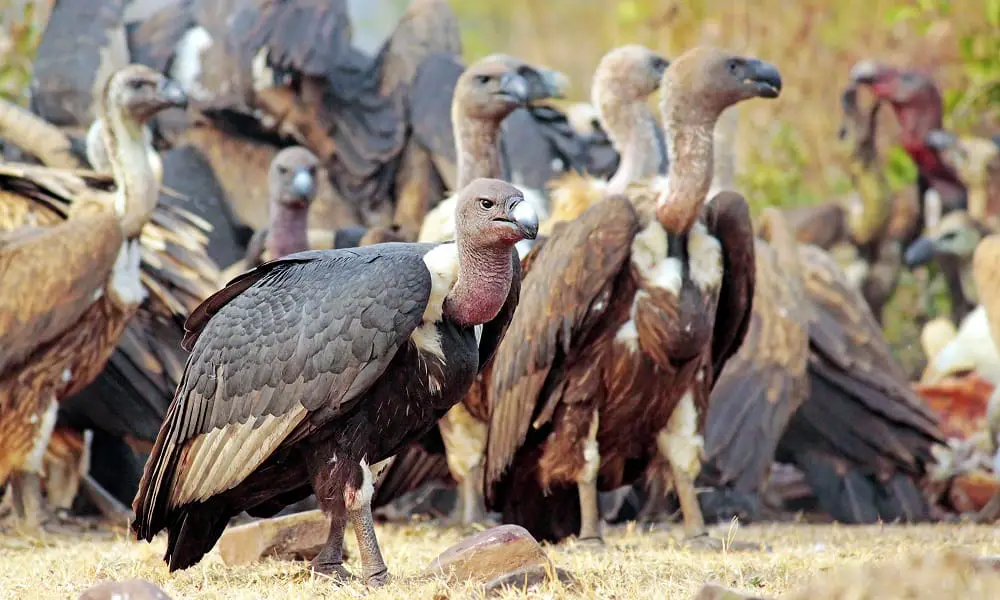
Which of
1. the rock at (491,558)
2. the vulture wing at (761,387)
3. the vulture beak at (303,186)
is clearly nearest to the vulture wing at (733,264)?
the vulture wing at (761,387)

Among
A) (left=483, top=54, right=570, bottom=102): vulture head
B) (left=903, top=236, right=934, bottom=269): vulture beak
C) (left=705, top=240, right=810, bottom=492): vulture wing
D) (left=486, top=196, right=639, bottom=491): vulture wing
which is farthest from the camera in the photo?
(left=903, top=236, right=934, bottom=269): vulture beak

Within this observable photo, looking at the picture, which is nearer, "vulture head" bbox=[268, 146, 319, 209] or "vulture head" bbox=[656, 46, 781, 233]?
"vulture head" bbox=[656, 46, 781, 233]

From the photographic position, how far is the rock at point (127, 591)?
11.5ft

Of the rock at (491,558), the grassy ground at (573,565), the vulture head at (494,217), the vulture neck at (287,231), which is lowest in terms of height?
the grassy ground at (573,565)

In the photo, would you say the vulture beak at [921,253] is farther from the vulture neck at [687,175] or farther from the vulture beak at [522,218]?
the vulture beak at [522,218]

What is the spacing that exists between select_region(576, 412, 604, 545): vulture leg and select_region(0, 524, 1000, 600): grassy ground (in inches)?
3.5

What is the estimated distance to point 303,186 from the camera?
291 inches

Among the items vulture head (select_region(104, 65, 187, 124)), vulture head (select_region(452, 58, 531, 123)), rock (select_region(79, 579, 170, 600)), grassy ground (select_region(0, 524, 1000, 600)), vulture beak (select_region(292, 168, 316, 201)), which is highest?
vulture head (select_region(452, 58, 531, 123))

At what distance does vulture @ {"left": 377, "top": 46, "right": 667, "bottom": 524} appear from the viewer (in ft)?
21.4

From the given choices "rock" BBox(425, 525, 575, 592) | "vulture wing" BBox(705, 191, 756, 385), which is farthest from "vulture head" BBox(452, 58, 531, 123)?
"rock" BBox(425, 525, 575, 592)

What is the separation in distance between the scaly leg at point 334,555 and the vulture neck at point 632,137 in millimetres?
2309

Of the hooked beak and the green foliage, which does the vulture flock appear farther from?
the green foliage

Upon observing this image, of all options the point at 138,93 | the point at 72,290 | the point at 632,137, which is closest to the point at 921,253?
the point at 632,137

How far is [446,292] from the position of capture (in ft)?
14.3
